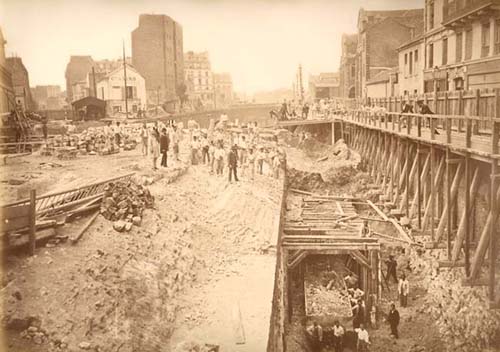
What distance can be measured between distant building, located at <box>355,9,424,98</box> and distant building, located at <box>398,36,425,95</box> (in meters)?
0.97

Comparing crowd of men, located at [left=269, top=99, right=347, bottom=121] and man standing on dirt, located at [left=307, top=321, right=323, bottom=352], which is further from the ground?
crowd of men, located at [left=269, top=99, right=347, bottom=121]

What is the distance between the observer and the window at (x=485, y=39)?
15086 mm

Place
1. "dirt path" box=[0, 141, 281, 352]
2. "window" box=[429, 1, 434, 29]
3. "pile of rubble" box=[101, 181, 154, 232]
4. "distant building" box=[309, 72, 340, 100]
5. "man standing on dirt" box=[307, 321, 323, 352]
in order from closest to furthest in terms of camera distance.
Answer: "dirt path" box=[0, 141, 281, 352] < "pile of rubble" box=[101, 181, 154, 232] < "man standing on dirt" box=[307, 321, 323, 352] < "window" box=[429, 1, 434, 29] < "distant building" box=[309, 72, 340, 100]

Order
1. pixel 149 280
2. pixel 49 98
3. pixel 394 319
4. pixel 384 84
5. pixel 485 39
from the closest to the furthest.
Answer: pixel 149 280
pixel 394 319
pixel 485 39
pixel 384 84
pixel 49 98

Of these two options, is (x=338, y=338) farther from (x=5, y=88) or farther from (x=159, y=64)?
(x=159, y=64)

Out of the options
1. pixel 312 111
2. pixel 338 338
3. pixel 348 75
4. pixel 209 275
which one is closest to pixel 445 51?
pixel 338 338

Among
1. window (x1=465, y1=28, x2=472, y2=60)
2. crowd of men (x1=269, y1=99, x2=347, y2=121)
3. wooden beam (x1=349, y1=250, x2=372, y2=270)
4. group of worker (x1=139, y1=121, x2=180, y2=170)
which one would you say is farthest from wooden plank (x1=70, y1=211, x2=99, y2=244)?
crowd of men (x1=269, y1=99, x2=347, y2=121)

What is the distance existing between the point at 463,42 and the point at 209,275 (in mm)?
12143

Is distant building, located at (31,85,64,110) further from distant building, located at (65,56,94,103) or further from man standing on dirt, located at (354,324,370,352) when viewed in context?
man standing on dirt, located at (354,324,370,352)

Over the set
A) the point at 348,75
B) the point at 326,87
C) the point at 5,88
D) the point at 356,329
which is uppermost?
the point at 348,75

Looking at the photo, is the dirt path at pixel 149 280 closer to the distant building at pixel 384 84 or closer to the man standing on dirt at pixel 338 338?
the man standing on dirt at pixel 338 338

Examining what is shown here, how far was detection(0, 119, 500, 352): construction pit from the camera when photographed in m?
7.39

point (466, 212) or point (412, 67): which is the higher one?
point (412, 67)

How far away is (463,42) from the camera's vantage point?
16.7 metres
